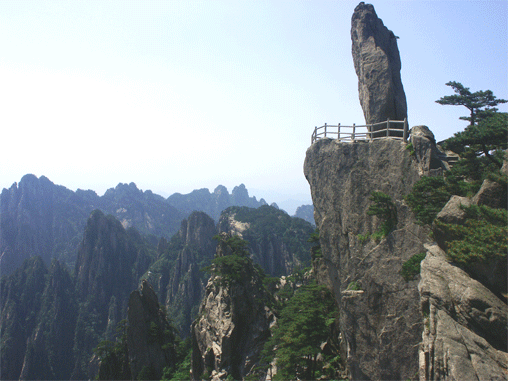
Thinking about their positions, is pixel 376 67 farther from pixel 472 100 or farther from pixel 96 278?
pixel 96 278

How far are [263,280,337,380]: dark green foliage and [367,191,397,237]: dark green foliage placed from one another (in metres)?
8.11

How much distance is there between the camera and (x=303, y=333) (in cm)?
2106

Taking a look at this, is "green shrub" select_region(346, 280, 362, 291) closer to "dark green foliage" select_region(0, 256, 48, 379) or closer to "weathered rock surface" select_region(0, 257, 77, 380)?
"weathered rock surface" select_region(0, 257, 77, 380)

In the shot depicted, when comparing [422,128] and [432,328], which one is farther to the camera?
[422,128]

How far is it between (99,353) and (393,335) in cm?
4141

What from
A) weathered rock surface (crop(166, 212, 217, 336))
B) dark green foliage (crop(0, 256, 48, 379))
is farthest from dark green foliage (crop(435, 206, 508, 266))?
dark green foliage (crop(0, 256, 48, 379))

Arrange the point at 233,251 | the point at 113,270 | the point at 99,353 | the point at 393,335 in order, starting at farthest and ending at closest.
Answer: the point at 113,270, the point at 99,353, the point at 233,251, the point at 393,335

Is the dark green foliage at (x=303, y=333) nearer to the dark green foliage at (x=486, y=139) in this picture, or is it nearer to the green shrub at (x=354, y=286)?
the green shrub at (x=354, y=286)

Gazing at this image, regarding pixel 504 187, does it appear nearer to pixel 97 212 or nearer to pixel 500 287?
pixel 500 287

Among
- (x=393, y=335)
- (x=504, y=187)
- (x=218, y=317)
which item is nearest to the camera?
(x=504, y=187)

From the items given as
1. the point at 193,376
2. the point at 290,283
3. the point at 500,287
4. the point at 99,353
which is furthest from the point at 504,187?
the point at 99,353

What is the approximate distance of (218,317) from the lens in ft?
107

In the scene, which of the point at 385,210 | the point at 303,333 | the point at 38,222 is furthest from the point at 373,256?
the point at 38,222

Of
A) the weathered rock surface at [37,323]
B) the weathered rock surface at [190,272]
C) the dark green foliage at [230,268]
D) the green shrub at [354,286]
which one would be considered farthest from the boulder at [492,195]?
the weathered rock surface at [37,323]
